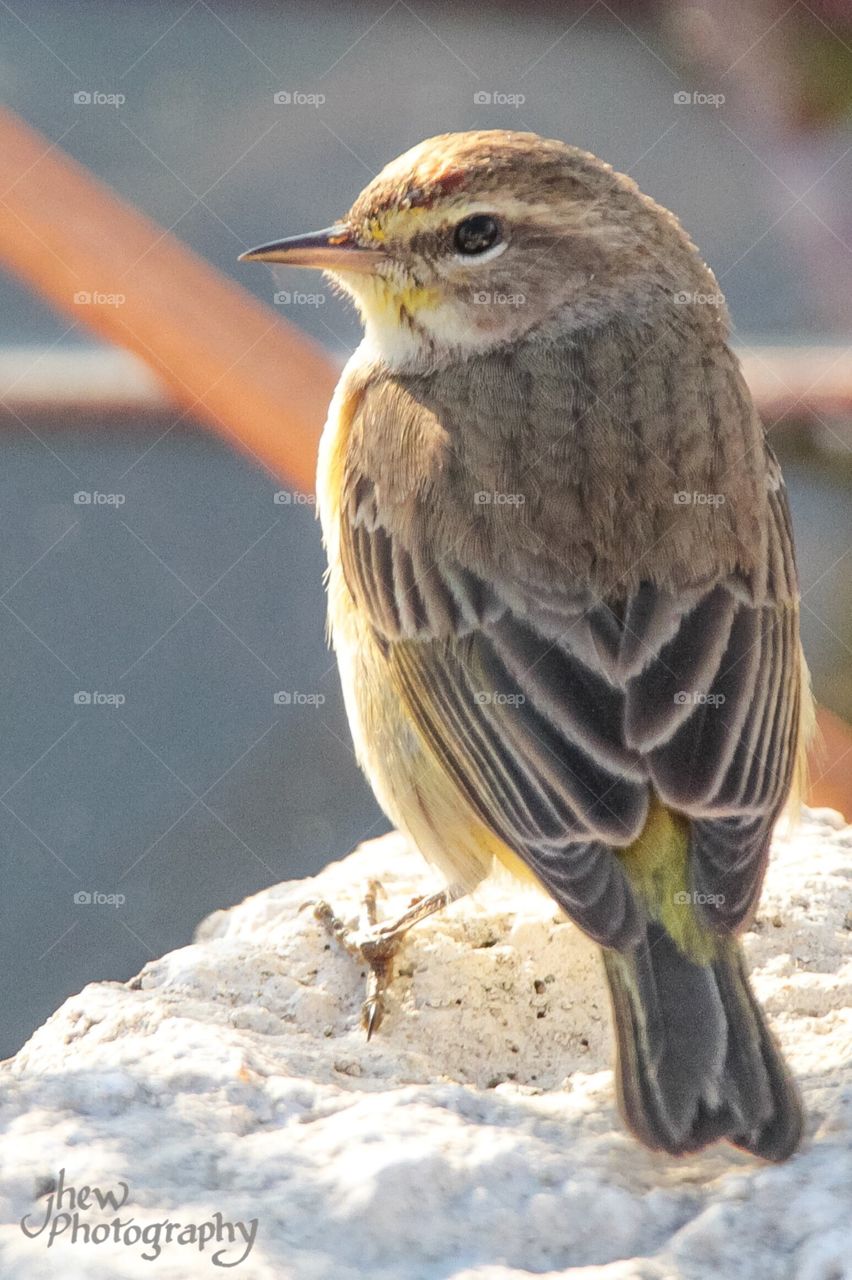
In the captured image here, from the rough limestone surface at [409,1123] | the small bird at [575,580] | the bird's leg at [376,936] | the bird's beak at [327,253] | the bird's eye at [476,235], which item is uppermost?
the bird's eye at [476,235]

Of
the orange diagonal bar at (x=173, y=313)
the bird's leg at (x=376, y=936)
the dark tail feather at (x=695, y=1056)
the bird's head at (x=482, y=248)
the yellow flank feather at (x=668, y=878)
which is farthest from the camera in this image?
the orange diagonal bar at (x=173, y=313)

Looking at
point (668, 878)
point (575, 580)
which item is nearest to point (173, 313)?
point (575, 580)

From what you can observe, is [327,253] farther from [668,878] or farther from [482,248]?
[668,878]

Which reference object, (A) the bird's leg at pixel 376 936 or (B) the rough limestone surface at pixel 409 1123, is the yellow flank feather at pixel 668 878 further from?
(A) the bird's leg at pixel 376 936

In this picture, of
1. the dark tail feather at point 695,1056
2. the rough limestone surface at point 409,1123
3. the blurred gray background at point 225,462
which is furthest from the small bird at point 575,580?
the blurred gray background at point 225,462

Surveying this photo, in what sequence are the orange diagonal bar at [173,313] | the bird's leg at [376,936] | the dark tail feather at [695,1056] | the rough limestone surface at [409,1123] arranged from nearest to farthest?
1. the rough limestone surface at [409,1123]
2. the dark tail feather at [695,1056]
3. the bird's leg at [376,936]
4. the orange diagonal bar at [173,313]

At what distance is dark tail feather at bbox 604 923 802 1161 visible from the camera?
2.78 meters

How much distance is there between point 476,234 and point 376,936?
160cm

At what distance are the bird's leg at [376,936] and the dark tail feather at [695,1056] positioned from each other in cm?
55

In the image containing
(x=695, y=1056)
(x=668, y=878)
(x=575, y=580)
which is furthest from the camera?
(x=575, y=580)

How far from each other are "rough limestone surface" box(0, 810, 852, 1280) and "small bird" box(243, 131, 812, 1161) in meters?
0.13

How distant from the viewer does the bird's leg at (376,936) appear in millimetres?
3398

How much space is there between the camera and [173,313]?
4105 mm

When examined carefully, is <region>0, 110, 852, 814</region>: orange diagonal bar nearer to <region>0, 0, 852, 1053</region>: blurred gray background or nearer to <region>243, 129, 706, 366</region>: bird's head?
<region>243, 129, 706, 366</region>: bird's head
